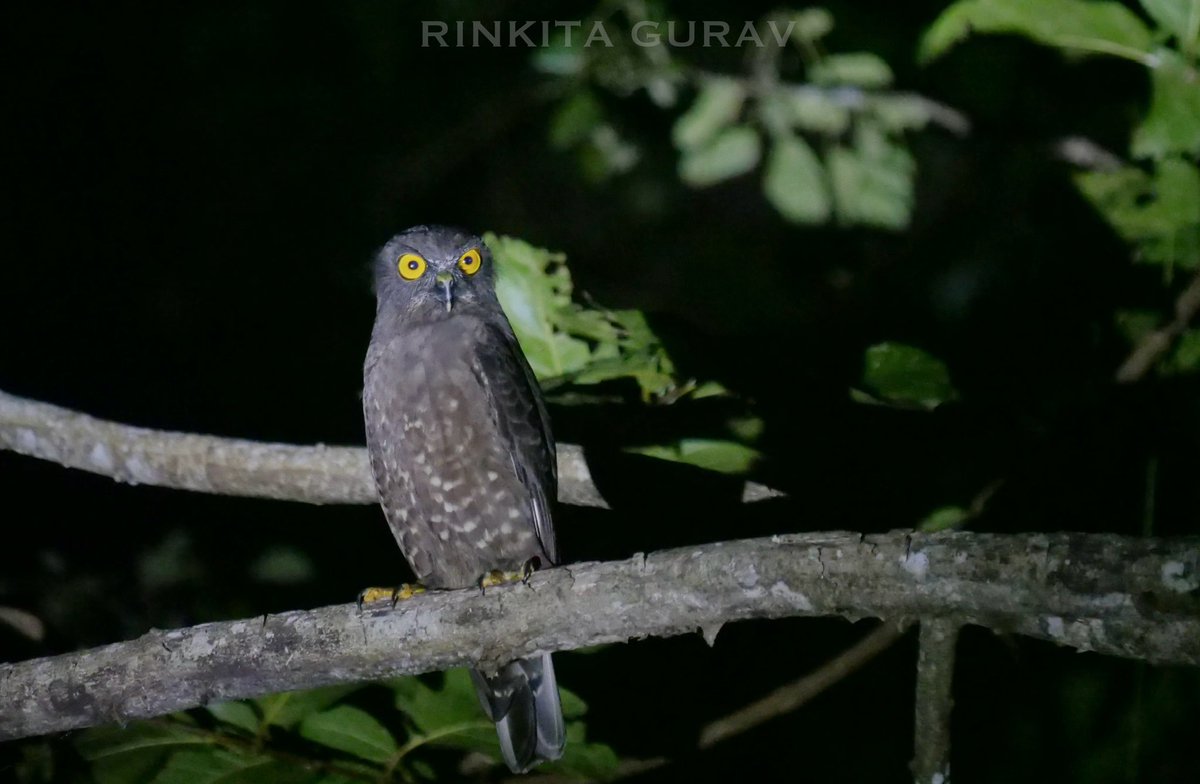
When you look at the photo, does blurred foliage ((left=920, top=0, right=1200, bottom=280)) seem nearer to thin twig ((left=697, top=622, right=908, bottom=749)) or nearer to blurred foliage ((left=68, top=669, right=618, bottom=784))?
thin twig ((left=697, top=622, right=908, bottom=749))

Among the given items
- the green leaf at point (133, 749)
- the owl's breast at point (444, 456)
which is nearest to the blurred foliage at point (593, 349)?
the owl's breast at point (444, 456)

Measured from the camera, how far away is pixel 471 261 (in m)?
5.02

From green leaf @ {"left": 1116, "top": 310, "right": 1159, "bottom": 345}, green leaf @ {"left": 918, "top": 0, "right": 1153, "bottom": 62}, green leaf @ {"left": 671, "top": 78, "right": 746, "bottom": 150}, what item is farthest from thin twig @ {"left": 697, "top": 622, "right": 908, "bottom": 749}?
green leaf @ {"left": 671, "top": 78, "right": 746, "bottom": 150}

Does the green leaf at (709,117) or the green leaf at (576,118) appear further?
the green leaf at (576,118)

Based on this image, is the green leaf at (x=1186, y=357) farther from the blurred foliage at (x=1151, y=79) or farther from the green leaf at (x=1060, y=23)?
the green leaf at (x=1060, y=23)

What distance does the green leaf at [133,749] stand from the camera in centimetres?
337

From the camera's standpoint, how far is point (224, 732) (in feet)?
11.4

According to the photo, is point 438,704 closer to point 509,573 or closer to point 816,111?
point 509,573

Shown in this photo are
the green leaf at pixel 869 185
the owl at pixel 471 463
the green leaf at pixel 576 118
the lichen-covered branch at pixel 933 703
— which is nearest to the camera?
the lichen-covered branch at pixel 933 703

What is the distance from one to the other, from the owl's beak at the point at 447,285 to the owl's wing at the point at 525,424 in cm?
37

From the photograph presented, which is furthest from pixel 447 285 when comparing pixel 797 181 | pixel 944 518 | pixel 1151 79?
pixel 1151 79

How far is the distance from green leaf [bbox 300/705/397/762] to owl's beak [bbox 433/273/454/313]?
1998 mm

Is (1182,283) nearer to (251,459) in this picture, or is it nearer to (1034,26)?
(1034,26)

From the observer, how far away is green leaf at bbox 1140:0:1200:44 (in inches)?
121
